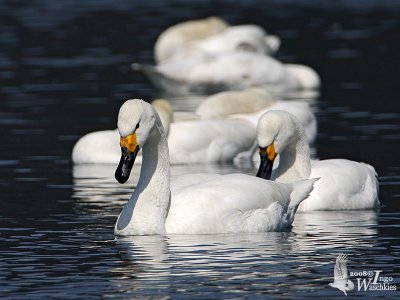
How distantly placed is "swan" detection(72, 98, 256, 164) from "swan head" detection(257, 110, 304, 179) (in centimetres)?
400

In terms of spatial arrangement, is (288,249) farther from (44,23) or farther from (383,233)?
(44,23)

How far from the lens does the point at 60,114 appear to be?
2348cm

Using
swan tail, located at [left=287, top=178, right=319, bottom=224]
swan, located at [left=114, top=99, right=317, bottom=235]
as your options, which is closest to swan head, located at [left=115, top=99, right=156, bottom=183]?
swan, located at [left=114, top=99, right=317, bottom=235]

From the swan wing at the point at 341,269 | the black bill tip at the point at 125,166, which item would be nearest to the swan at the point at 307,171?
the black bill tip at the point at 125,166

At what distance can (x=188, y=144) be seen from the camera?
1944 cm

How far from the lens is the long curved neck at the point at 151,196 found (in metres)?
13.5

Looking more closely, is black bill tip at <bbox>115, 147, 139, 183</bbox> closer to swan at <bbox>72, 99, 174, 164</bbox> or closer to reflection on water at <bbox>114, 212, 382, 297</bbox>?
reflection on water at <bbox>114, 212, 382, 297</bbox>

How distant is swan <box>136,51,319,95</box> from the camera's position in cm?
2723

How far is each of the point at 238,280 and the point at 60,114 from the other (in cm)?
1218

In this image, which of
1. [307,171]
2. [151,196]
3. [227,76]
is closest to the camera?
[151,196]

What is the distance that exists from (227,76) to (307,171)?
473 inches

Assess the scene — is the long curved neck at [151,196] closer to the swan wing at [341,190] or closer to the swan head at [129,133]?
the swan head at [129,133]

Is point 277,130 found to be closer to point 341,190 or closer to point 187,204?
point 341,190
